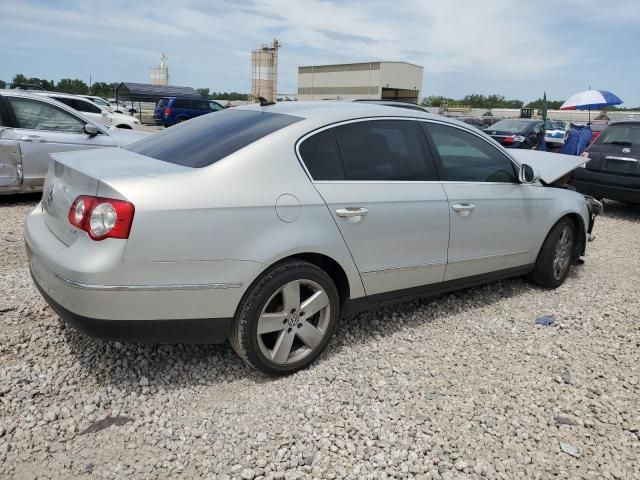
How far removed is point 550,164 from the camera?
4.95m

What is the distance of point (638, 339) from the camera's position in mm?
3863

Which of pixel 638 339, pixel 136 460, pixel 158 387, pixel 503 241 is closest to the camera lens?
pixel 136 460

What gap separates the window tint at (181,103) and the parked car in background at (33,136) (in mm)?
21478

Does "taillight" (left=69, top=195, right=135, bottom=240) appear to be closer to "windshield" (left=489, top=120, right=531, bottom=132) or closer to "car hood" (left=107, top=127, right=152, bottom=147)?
"car hood" (left=107, top=127, right=152, bottom=147)

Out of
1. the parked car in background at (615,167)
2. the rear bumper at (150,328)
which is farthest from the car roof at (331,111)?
the parked car in background at (615,167)

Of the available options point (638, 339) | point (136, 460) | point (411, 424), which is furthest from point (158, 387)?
point (638, 339)

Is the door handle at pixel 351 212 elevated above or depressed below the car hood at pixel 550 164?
below

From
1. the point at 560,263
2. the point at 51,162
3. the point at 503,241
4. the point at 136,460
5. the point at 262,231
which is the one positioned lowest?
the point at 136,460

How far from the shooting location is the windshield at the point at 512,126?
15844 mm

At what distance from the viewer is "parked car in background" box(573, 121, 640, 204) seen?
8.37 m

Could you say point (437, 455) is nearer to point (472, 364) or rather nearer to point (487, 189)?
point (472, 364)

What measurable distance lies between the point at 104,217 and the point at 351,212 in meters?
1.37

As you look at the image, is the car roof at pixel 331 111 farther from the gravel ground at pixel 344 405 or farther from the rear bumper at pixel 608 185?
the rear bumper at pixel 608 185

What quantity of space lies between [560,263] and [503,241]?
3.38 ft
